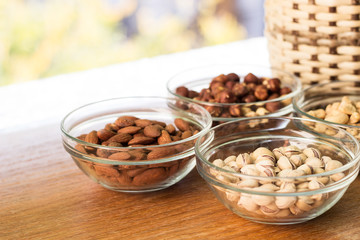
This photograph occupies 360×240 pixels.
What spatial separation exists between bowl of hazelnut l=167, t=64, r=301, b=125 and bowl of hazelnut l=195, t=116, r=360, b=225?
0.33 ft

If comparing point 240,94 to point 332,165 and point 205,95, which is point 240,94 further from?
point 332,165

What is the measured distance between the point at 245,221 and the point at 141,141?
23 centimetres

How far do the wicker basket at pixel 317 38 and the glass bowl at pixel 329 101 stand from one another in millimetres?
25

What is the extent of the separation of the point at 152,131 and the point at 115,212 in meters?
0.16

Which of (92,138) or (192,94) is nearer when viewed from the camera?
(92,138)

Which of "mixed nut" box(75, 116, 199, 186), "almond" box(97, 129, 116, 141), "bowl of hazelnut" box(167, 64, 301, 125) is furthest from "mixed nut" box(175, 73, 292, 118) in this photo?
"almond" box(97, 129, 116, 141)

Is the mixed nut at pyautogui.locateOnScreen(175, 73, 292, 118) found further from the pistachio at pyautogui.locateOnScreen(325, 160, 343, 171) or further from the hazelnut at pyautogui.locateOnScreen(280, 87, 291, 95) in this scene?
the pistachio at pyautogui.locateOnScreen(325, 160, 343, 171)

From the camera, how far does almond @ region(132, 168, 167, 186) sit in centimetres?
95

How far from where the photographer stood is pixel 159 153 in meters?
0.94

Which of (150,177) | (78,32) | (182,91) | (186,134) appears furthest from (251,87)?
(78,32)

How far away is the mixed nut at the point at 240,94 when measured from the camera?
1.13 meters

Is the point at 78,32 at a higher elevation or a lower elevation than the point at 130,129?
lower

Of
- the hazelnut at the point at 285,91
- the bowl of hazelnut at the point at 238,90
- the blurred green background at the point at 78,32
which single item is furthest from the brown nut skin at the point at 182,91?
the blurred green background at the point at 78,32

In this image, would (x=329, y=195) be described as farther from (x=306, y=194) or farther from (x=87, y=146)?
(x=87, y=146)
